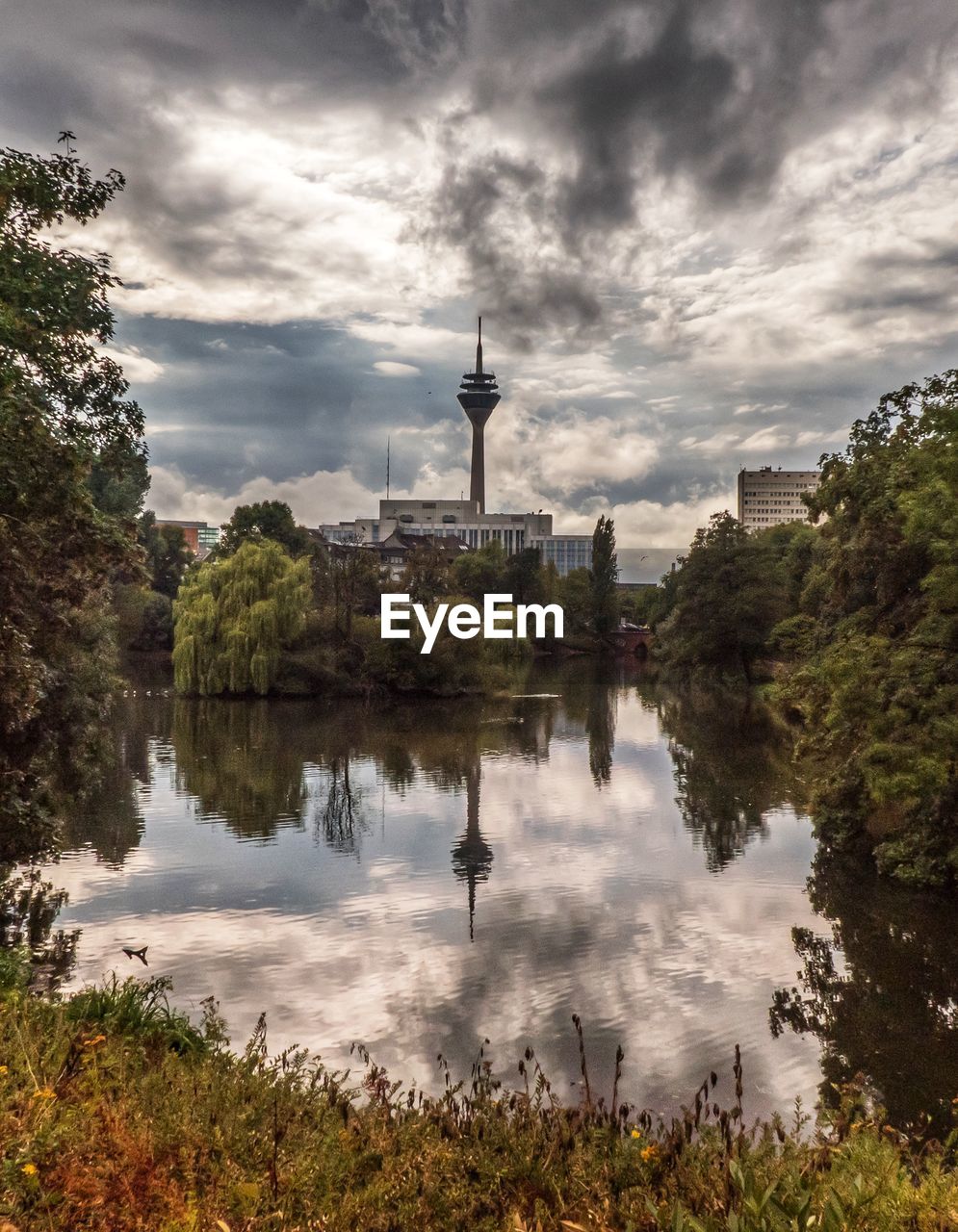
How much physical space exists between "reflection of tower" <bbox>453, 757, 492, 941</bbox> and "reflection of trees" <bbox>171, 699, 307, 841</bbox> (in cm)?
431

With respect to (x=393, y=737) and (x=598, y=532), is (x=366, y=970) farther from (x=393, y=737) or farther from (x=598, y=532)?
(x=598, y=532)

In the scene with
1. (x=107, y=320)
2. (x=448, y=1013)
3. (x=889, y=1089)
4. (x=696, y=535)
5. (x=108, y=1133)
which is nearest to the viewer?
(x=108, y=1133)

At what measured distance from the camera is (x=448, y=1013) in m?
12.5

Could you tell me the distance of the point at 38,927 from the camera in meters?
15.2

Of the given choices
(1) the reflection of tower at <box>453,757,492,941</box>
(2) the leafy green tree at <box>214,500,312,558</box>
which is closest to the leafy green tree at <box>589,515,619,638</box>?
(2) the leafy green tree at <box>214,500,312,558</box>

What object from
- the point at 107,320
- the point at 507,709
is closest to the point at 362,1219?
the point at 107,320

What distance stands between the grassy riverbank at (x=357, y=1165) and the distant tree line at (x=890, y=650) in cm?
1137

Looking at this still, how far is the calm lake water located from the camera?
38.6 ft

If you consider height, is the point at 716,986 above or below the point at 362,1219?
below

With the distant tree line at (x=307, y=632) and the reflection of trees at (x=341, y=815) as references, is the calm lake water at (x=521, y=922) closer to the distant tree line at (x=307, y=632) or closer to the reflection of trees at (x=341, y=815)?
the reflection of trees at (x=341, y=815)

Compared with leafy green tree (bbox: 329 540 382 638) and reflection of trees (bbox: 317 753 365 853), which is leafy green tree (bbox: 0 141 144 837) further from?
leafy green tree (bbox: 329 540 382 638)

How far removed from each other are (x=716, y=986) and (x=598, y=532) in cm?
9842

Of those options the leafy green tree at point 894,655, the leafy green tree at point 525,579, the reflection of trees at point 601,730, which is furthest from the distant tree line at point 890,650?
the leafy green tree at point 525,579

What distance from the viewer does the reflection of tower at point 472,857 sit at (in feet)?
62.4
